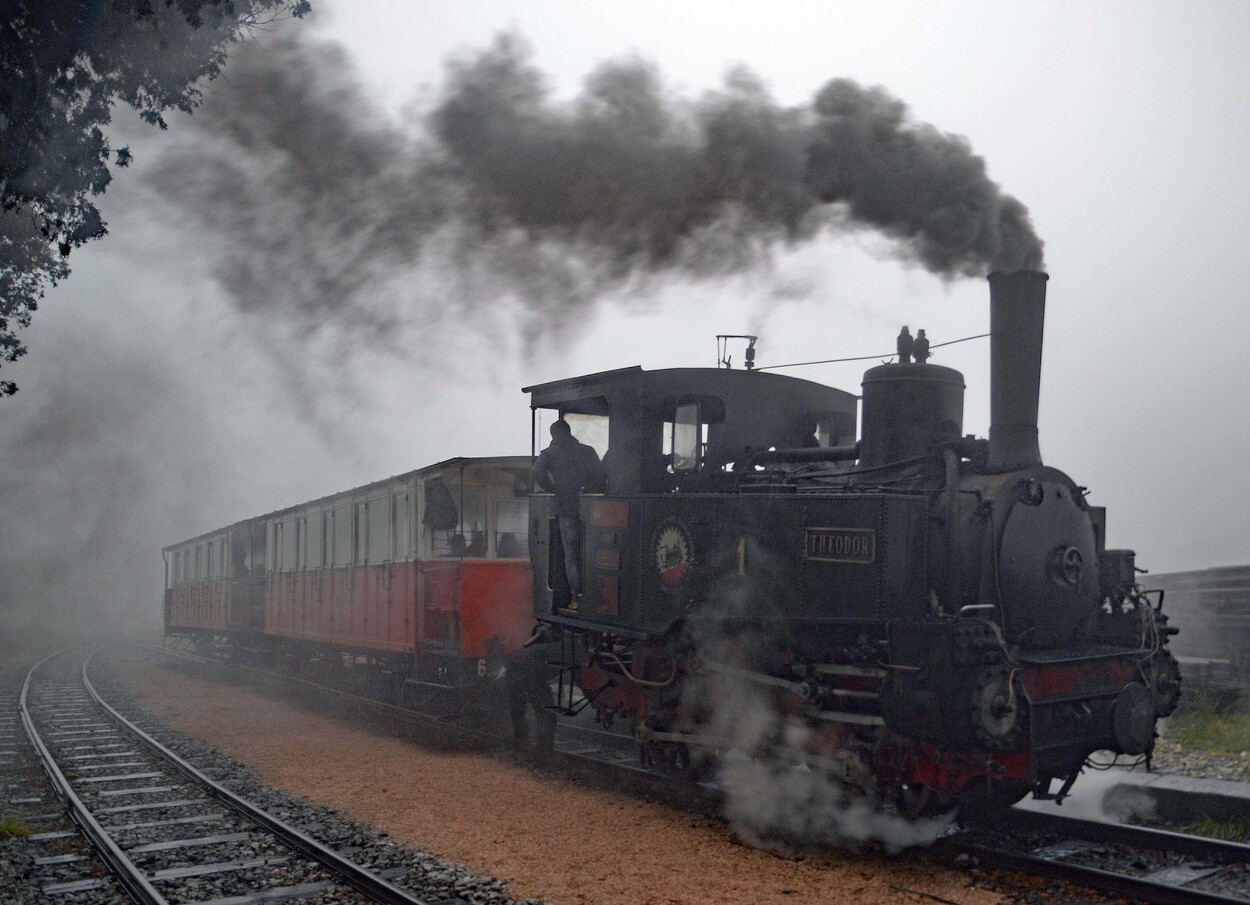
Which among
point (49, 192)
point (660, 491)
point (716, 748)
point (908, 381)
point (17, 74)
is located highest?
point (17, 74)

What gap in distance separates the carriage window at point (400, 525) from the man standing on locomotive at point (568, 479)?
471 centimetres

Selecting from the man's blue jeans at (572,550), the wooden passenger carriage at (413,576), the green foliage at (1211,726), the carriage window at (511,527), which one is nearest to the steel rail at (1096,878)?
→ the man's blue jeans at (572,550)

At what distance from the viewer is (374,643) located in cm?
1427

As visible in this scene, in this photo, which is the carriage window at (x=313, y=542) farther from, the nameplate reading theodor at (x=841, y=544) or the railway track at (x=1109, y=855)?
the nameplate reading theodor at (x=841, y=544)

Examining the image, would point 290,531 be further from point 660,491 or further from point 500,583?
point 660,491

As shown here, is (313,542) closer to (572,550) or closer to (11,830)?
(572,550)

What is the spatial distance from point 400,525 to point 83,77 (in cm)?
712

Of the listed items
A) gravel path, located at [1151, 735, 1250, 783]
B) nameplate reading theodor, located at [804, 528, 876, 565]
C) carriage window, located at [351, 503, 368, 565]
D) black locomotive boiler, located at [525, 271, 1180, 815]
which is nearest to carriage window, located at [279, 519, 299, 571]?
carriage window, located at [351, 503, 368, 565]

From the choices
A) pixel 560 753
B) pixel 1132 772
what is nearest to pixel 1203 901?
pixel 1132 772

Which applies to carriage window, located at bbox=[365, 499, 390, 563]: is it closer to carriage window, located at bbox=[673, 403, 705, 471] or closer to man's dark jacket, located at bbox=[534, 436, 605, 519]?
man's dark jacket, located at bbox=[534, 436, 605, 519]

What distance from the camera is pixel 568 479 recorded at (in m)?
9.13

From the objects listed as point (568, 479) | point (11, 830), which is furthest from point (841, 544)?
point (11, 830)

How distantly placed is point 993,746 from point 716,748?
218 cm

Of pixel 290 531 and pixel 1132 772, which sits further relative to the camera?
pixel 290 531
